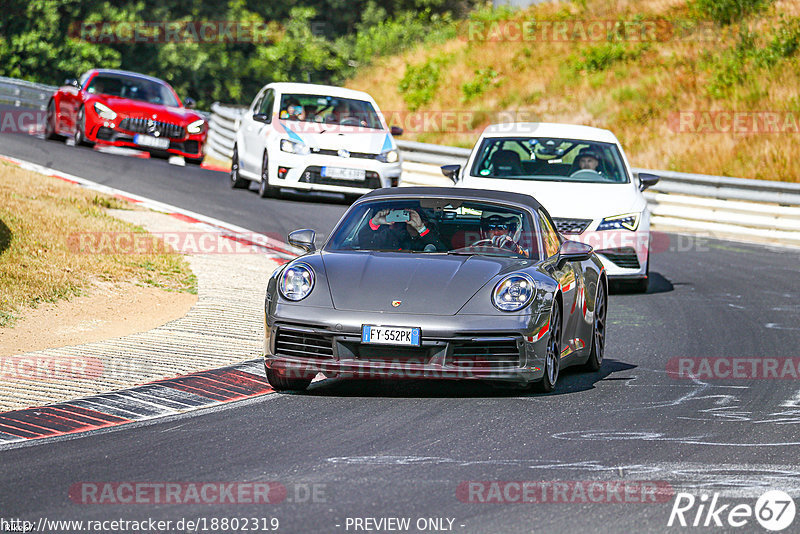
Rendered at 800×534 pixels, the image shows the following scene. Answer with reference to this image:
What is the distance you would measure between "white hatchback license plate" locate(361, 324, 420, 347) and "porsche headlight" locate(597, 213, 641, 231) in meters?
6.10

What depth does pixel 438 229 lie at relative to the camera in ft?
30.7

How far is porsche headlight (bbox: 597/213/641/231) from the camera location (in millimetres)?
13875

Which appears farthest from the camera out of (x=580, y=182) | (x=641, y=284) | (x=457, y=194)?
(x=580, y=182)

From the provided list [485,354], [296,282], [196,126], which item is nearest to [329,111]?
[196,126]

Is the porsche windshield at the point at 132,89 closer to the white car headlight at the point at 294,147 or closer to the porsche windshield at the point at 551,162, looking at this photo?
the white car headlight at the point at 294,147

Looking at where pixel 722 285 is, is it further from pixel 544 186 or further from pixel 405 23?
pixel 405 23

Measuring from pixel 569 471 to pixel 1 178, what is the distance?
13503 mm

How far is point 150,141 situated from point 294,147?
4.52 meters

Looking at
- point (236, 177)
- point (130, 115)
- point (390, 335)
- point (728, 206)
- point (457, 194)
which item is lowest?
point (728, 206)

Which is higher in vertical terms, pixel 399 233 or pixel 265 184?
pixel 399 233

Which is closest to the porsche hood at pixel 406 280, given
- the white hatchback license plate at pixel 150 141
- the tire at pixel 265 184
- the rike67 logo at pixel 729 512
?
the rike67 logo at pixel 729 512

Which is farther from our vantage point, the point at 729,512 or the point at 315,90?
the point at 315,90

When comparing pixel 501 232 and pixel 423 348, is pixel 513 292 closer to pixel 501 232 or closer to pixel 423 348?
pixel 423 348

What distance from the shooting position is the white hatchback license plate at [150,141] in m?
23.4
